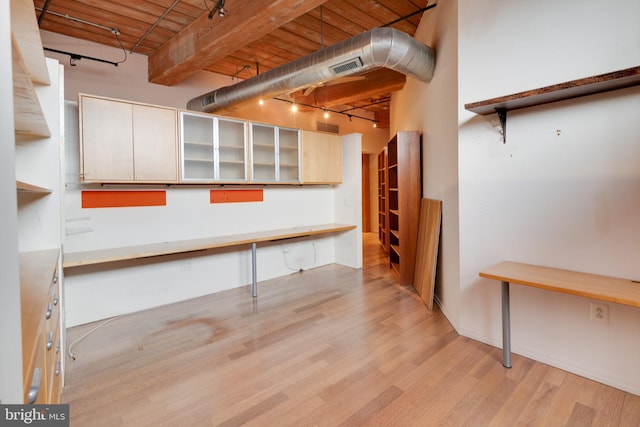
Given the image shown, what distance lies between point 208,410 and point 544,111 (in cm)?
314

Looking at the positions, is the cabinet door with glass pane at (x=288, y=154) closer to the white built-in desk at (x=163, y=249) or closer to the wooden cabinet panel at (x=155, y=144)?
the white built-in desk at (x=163, y=249)

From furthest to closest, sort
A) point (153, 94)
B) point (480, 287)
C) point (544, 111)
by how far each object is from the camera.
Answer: point (153, 94), point (480, 287), point (544, 111)

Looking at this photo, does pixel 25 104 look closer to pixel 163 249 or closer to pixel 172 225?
pixel 163 249

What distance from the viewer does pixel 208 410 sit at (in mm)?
1927

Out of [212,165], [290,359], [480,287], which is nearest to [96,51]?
[212,165]

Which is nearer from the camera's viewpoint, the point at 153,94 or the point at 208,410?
the point at 208,410

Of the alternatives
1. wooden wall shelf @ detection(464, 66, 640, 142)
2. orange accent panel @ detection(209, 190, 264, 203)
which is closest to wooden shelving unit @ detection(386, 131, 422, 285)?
wooden wall shelf @ detection(464, 66, 640, 142)

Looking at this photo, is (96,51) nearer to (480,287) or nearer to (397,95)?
(397,95)

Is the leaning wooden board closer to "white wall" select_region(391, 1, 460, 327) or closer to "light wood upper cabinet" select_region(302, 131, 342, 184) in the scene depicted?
"white wall" select_region(391, 1, 460, 327)

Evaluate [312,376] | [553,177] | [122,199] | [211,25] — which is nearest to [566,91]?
[553,177]

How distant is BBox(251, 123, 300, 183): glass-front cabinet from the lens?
429 cm

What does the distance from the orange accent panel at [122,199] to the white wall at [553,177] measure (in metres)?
3.35

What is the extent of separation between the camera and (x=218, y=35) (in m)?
3.20

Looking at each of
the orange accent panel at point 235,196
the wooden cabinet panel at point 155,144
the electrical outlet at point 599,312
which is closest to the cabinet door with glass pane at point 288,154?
the orange accent panel at point 235,196
